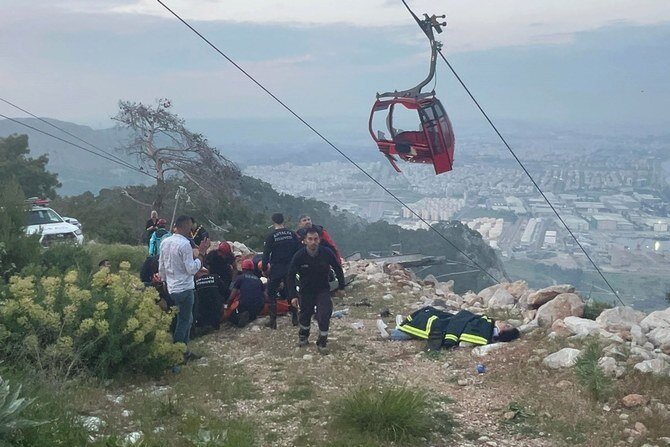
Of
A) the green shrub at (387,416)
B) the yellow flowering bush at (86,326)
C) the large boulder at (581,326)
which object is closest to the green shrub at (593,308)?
the large boulder at (581,326)

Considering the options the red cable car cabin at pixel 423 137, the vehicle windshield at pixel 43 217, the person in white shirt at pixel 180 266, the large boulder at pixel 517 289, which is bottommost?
the large boulder at pixel 517 289

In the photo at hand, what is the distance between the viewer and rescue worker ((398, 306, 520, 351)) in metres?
8.66

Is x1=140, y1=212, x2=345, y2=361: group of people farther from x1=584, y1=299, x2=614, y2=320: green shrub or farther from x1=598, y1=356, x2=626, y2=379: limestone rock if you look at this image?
x1=584, y1=299, x2=614, y2=320: green shrub

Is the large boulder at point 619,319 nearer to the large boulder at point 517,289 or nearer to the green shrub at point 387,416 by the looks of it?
the large boulder at point 517,289

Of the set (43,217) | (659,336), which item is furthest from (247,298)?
(43,217)

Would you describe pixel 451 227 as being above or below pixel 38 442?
below

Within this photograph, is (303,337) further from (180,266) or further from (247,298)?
(180,266)

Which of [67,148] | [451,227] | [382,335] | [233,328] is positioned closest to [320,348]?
[382,335]

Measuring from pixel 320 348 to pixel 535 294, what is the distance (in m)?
3.84

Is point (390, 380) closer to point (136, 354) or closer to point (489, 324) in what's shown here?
point (489, 324)

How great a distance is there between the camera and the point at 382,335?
952 cm

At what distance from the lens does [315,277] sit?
27.8 feet

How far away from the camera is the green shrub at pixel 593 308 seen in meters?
9.61

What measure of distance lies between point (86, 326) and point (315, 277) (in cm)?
283
